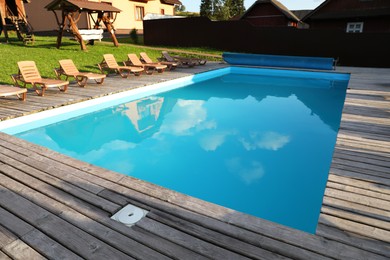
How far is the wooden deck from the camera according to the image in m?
2.50

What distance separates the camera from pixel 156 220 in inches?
115

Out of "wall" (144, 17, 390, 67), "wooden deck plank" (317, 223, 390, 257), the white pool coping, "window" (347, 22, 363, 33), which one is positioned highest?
"window" (347, 22, 363, 33)

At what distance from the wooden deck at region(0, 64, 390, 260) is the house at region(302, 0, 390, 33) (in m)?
22.1

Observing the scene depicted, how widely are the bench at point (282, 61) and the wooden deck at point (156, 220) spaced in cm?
1153

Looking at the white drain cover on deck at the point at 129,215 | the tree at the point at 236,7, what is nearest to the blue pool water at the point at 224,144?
the white drain cover on deck at the point at 129,215

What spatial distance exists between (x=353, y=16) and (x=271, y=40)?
8.83 metres

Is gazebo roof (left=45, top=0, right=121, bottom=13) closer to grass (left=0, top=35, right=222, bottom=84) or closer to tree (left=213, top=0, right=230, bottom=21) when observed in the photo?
grass (left=0, top=35, right=222, bottom=84)

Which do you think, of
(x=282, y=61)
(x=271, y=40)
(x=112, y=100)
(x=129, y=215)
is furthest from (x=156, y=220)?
(x=271, y=40)

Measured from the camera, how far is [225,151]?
629cm

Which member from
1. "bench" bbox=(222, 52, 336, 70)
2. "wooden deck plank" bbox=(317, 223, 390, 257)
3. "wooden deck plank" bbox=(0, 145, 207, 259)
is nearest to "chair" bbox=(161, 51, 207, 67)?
"bench" bbox=(222, 52, 336, 70)

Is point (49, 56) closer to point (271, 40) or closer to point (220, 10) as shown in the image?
point (271, 40)

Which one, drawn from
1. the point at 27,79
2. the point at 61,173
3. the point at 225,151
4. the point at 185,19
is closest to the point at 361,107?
the point at 225,151

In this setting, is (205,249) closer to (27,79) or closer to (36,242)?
(36,242)

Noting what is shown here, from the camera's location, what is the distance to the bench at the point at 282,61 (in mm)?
14633
